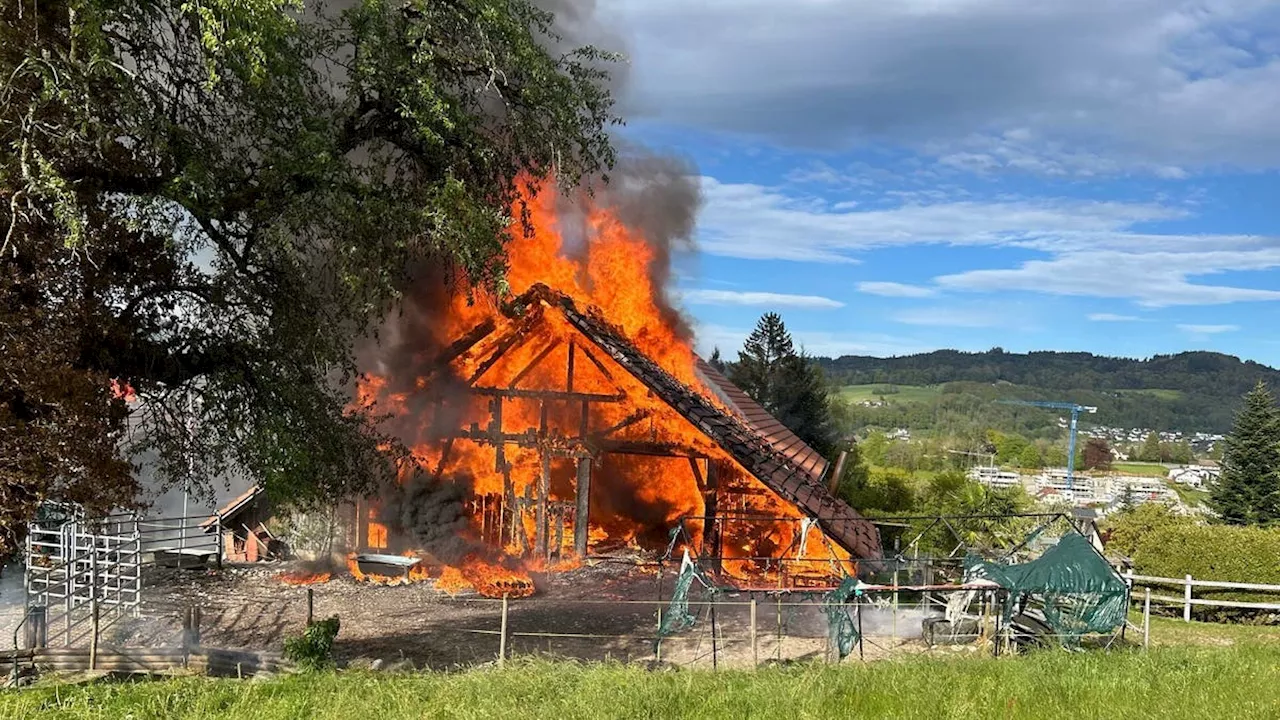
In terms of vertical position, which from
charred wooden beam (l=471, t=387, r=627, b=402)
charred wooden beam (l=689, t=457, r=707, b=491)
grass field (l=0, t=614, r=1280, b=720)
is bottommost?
grass field (l=0, t=614, r=1280, b=720)

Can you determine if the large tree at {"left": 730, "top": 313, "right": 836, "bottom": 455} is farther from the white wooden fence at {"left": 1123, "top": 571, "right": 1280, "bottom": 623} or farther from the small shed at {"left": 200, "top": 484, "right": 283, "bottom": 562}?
the small shed at {"left": 200, "top": 484, "right": 283, "bottom": 562}

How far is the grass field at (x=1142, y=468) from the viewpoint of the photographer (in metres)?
112

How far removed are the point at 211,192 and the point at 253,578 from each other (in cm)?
1211

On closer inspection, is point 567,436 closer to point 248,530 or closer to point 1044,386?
point 248,530

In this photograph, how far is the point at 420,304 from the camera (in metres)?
20.1

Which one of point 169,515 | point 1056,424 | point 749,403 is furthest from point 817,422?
point 1056,424

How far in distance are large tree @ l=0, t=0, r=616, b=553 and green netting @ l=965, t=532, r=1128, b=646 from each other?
347 inches

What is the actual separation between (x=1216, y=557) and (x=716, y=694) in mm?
16946

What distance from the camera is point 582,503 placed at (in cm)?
2028

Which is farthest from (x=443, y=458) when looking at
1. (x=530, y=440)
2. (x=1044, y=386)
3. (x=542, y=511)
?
(x=1044, y=386)

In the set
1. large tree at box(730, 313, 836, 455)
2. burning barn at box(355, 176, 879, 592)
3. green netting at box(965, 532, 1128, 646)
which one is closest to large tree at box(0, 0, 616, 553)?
burning barn at box(355, 176, 879, 592)

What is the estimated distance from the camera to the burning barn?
19125 mm

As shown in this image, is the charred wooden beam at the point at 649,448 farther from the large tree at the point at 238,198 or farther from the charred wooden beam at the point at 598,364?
the large tree at the point at 238,198

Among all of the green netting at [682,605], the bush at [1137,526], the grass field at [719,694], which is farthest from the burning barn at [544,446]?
the grass field at [719,694]
